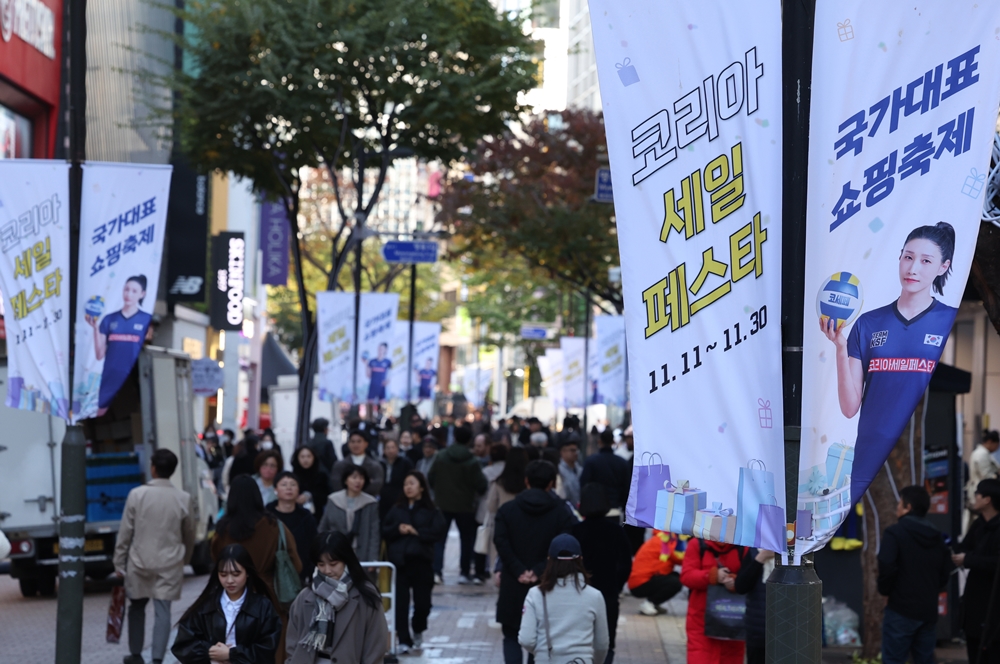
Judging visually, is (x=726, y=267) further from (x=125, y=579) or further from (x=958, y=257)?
(x=125, y=579)

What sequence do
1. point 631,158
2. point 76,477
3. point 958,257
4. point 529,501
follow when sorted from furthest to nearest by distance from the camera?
point 529,501 < point 76,477 < point 631,158 < point 958,257

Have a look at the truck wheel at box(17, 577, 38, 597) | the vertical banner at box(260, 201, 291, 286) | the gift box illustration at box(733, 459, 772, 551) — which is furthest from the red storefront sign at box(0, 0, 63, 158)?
the vertical banner at box(260, 201, 291, 286)

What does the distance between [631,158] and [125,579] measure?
7.25 m

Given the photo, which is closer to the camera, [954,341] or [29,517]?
[29,517]

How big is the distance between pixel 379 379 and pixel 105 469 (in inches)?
428

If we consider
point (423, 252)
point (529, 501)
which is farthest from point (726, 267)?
point (423, 252)

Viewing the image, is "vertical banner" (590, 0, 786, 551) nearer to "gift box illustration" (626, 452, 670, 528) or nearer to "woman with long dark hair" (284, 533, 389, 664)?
"gift box illustration" (626, 452, 670, 528)

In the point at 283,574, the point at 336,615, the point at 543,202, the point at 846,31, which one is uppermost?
the point at 543,202

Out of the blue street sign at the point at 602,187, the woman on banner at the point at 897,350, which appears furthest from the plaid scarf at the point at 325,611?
the blue street sign at the point at 602,187

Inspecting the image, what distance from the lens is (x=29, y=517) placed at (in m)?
15.5

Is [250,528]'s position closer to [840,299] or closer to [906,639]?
[906,639]

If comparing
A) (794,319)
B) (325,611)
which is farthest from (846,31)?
(325,611)

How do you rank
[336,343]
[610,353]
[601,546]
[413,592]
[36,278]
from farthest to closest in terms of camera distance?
[610,353] → [336,343] → [413,592] → [601,546] → [36,278]

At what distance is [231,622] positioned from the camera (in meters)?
7.14
